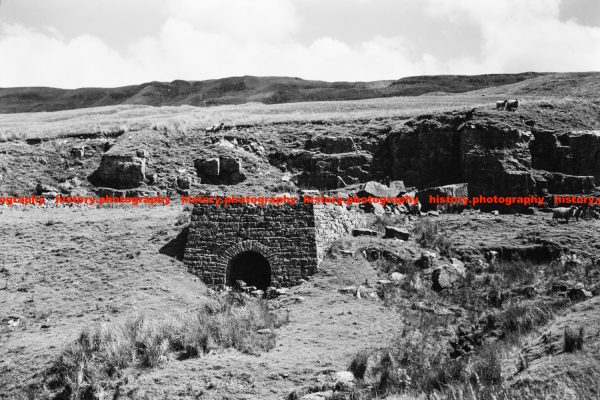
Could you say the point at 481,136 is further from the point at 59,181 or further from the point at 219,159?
the point at 59,181

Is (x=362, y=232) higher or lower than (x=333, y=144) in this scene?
lower

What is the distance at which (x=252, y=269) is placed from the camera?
52.7 ft

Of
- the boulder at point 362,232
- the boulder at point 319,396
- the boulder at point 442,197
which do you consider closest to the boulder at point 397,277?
the boulder at point 362,232

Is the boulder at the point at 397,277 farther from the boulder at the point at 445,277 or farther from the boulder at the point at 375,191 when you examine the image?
the boulder at the point at 375,191

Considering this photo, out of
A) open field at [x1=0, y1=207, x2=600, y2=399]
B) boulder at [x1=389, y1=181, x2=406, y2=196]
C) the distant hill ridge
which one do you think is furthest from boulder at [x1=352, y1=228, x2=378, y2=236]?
the distant hill ridge

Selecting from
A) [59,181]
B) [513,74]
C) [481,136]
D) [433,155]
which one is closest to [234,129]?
[59,181]

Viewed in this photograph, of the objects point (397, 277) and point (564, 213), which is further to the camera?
point (564, 213)

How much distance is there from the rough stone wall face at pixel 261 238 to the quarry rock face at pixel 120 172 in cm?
804

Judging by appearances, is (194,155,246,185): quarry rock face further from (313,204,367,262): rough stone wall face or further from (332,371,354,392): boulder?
(332,371,354,392): boulder

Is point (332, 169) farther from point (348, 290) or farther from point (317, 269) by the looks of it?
point (348, 290)

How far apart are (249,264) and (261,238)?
4.36ft

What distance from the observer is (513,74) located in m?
72.0

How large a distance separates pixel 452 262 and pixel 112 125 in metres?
21.1

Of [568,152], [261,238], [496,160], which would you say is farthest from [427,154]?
[261,238]
